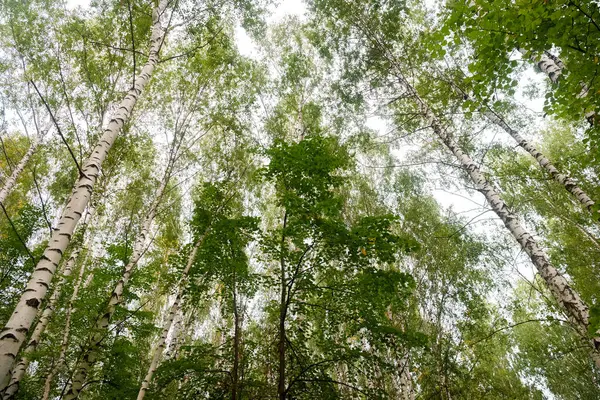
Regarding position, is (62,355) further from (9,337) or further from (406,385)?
(406,385)

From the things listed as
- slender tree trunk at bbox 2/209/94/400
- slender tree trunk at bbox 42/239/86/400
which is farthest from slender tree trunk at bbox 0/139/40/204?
slender tree trunk at bbox 42/239/86/400

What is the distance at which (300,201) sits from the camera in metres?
4.79

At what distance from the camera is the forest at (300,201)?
13.2 feet

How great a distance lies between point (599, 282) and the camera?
34.6 ft

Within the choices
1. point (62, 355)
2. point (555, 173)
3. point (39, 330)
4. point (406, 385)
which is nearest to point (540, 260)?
point (555, 173)

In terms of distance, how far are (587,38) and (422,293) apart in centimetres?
725

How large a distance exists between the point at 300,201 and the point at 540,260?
13.2 feet

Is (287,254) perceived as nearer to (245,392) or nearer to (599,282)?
(245,392)

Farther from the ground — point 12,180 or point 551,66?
point 12,180

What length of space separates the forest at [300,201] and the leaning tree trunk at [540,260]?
4 centimetres

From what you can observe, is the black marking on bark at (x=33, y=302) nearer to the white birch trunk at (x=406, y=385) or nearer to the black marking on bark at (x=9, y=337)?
the black marking on bark at (x=9, y=337)

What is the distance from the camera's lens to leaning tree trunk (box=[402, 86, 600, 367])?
404 centimetres

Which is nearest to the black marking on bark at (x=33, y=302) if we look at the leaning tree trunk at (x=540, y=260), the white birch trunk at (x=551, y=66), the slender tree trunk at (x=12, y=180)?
the leaning tree trunk at (x=540, y=260)

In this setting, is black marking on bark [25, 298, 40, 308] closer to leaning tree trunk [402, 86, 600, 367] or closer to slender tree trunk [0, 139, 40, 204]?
leaning tree trunk [402, 86, 600, 367]
